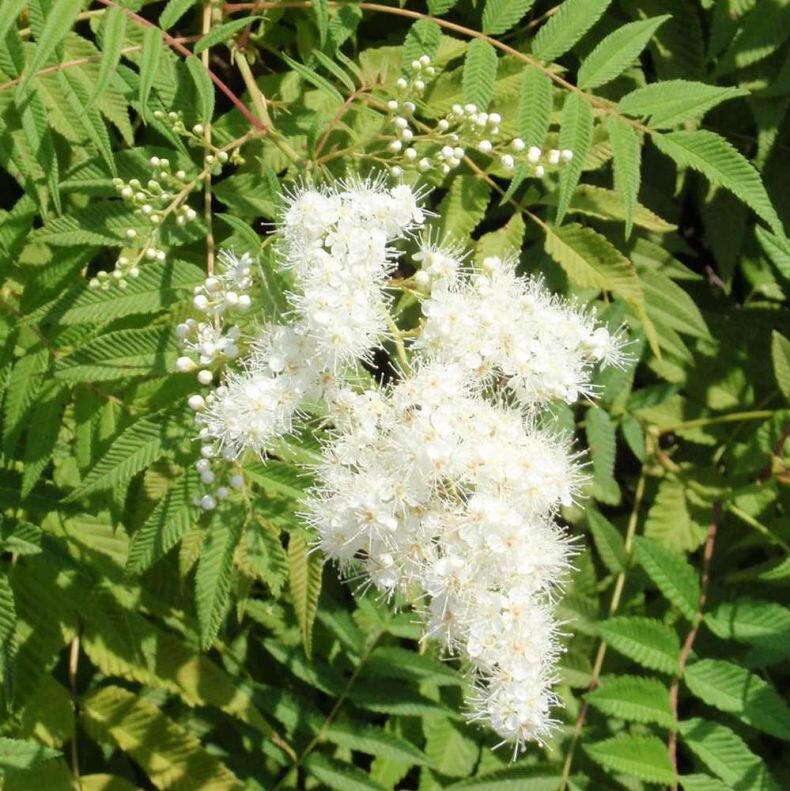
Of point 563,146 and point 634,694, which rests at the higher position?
point 563,146

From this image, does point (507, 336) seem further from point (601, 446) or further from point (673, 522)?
point (673, 522)

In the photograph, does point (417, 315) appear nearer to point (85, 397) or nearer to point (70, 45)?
point (85, 397)

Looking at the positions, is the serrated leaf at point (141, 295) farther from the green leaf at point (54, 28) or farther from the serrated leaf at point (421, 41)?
the serrated leaf at point (421, 41)

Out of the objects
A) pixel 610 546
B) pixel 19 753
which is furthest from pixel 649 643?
pixel 19 753

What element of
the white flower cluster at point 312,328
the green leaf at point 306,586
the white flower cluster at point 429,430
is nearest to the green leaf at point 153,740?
the green leaf at point 306,586

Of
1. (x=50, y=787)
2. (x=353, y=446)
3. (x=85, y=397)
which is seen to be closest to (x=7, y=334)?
(x=85, y=397)

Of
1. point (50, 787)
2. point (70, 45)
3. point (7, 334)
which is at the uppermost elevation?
point (70, 45)
